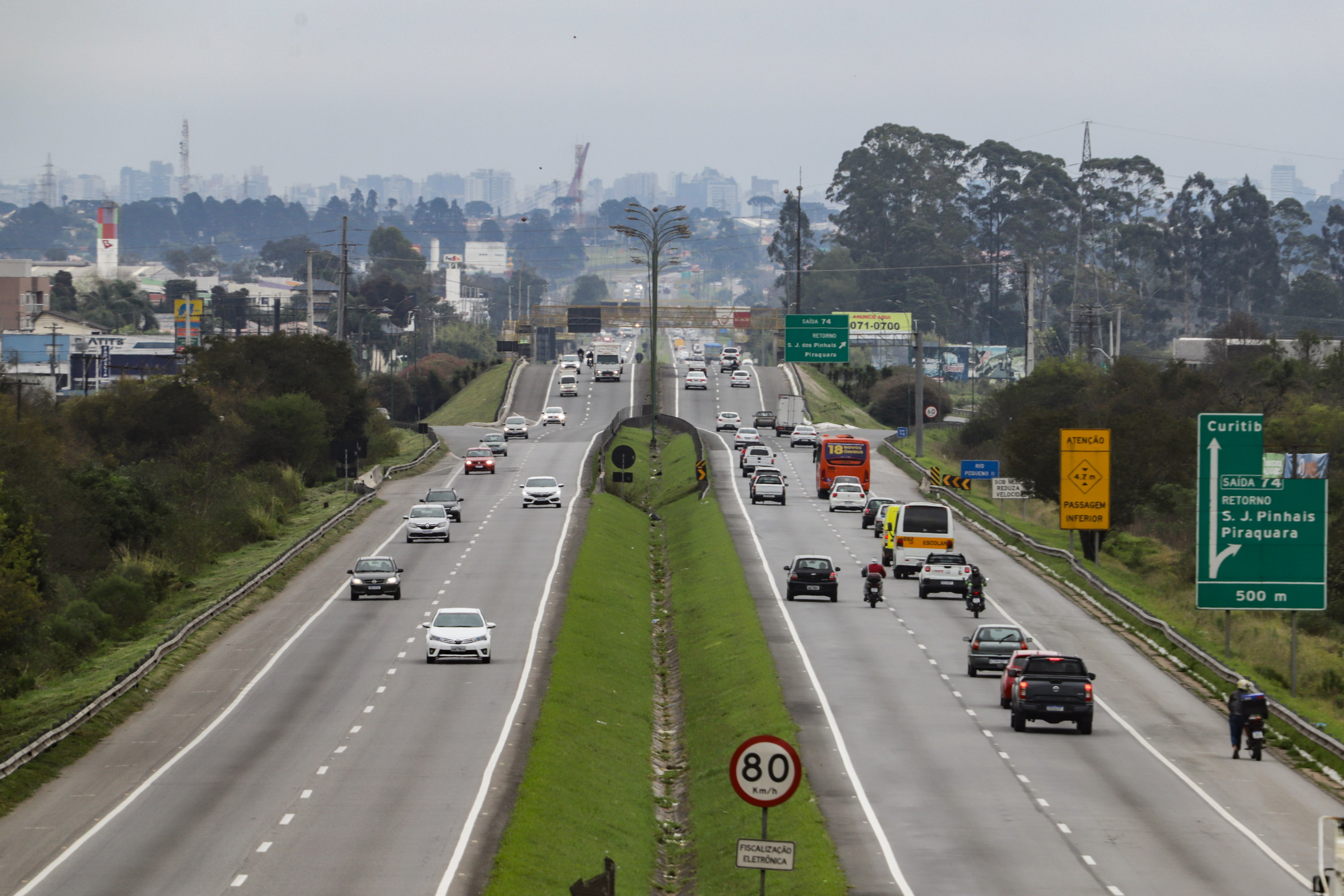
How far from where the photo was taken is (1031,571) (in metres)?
58.1

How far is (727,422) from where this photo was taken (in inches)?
4409

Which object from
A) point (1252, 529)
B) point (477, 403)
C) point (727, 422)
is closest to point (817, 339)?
point (727, 422)

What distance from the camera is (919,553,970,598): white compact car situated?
51031mm

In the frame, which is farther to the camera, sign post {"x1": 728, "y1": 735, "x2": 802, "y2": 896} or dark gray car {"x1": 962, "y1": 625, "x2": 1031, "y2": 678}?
dark gray car {"x1": 962, "y1": 625, "x2": 1031, "y2": 678}

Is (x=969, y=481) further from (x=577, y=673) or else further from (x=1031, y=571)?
(x=577, y=673)

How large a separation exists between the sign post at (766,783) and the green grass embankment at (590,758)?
6622 millimetres

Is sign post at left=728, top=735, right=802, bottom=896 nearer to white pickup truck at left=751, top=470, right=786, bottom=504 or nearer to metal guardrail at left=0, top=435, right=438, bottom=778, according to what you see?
metal guardrail at left=0, top=435, right=438, bottom=778

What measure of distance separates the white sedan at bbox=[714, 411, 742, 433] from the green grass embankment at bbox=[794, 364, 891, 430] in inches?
336

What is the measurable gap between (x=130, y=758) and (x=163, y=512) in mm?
32524

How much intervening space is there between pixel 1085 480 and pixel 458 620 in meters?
24.7

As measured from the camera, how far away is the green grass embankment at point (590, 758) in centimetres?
2348

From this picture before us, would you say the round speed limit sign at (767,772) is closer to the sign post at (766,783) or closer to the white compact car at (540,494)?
the sign post at (766,783)

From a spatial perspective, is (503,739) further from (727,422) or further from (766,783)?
(727,422)

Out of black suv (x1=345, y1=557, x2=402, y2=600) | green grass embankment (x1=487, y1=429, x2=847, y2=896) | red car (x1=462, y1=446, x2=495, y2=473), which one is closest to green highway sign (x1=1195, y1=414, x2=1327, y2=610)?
green grass embankment (x1=487, y1=429, x2=847, y2=896)
